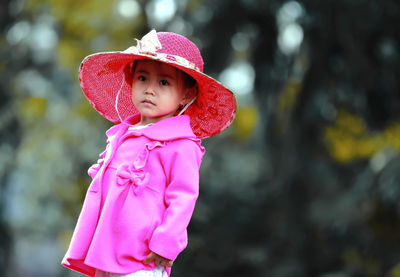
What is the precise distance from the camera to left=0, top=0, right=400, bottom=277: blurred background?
28.9 feet

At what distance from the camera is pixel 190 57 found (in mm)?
2803

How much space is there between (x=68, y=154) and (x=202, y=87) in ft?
41.2

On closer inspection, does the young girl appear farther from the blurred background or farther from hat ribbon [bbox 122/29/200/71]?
the blurred background

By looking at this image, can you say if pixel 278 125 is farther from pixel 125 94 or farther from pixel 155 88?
pixel 155 88

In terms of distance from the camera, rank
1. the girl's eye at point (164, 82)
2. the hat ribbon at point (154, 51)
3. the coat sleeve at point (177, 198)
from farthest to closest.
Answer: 1. the girl's eye at point (164, 82)
2. the hat ribbon at point (154, 51)
3. the coat sleeve at point (177, 198)

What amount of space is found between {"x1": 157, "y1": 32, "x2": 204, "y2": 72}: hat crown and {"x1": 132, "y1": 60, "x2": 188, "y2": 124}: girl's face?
0.06m

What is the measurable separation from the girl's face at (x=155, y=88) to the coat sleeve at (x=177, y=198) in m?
0.17

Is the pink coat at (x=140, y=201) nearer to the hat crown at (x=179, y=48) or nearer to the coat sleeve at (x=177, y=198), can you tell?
the coat sleeve at (x=177, y=198)

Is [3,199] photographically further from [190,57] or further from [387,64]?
[190,57]

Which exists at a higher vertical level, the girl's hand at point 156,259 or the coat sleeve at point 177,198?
the coat sleeve at point 177,198

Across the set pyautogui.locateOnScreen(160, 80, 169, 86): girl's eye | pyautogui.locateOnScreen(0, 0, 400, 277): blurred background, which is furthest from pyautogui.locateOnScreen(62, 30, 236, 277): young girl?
Answer: pyautogui.locateOnScreen(0, 0, 400, 277): blurred background

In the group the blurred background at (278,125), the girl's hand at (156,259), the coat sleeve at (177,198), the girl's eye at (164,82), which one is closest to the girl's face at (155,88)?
the girl's eye at (164,82)

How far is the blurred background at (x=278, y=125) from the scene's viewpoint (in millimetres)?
8812

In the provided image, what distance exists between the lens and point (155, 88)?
9.10 feet
